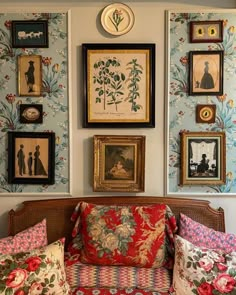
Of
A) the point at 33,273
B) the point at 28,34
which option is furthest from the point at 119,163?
the point at 28,34

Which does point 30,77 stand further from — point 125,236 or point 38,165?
point 125,236

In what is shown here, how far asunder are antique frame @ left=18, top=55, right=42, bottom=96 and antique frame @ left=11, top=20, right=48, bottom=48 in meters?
0.09

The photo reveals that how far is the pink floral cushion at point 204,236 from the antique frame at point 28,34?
1.50 metres

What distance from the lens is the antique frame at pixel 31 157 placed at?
2.18m

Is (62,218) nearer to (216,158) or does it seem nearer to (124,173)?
(124,173)

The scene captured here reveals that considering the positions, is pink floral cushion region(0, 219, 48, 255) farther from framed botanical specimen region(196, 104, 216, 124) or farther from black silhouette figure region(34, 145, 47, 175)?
A: framed botanical specimen region(196, 104, 216, 124)

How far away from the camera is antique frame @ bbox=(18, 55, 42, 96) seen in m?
2.15

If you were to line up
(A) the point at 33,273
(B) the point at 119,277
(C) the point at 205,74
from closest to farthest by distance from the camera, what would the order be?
1. (A) the point at 33,273
2. (B) the point at 119,277
3. (C) the point at 205,74

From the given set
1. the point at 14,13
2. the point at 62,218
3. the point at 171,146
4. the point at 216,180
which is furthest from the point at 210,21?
the point at 62,218

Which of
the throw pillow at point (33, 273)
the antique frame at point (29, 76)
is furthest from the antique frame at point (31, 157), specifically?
the throw pillow at point (33, 273)

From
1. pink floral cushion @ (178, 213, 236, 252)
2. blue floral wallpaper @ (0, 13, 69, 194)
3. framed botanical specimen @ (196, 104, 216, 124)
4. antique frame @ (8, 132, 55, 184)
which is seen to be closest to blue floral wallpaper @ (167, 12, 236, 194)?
framed botanical specimen @ (196, 104, 216, 124)

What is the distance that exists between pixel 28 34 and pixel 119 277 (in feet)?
5.48

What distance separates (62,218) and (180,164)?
88 centimetres

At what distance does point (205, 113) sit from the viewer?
2.15m
